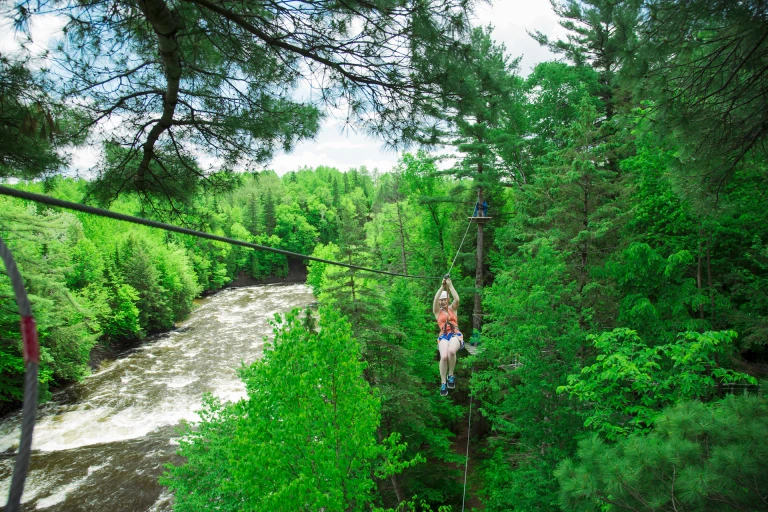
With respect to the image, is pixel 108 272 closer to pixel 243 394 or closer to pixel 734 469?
pixel 243 394

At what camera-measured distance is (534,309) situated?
370 inches

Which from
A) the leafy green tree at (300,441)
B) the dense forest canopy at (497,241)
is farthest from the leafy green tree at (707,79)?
the leafy green tree at (300,441)

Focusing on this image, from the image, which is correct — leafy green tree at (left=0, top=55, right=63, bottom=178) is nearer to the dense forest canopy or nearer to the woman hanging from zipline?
the dense forest canopy

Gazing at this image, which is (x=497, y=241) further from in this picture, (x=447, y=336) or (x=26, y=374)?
(x=26, y=374)

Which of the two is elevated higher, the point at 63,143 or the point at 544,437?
the point at 63,143

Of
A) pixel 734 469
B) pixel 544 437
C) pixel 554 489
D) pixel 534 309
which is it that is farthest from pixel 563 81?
pixel 734 469

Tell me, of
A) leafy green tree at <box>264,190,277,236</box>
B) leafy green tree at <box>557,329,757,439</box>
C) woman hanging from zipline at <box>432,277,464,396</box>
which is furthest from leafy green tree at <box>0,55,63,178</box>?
leafy green tree at <box>264,190,277,236</box>

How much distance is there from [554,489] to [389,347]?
5360 millimetres

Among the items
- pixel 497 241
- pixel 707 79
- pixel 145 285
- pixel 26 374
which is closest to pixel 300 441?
pixel 26 374

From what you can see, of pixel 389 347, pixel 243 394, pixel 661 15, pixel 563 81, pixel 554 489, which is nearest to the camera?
pixel 661 15

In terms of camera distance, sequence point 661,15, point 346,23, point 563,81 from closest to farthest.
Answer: point 346,23 → point 661,15 → point 563,81

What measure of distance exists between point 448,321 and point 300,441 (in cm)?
351

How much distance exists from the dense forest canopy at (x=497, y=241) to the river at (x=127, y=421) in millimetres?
2117

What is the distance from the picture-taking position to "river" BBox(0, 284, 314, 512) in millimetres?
11875
